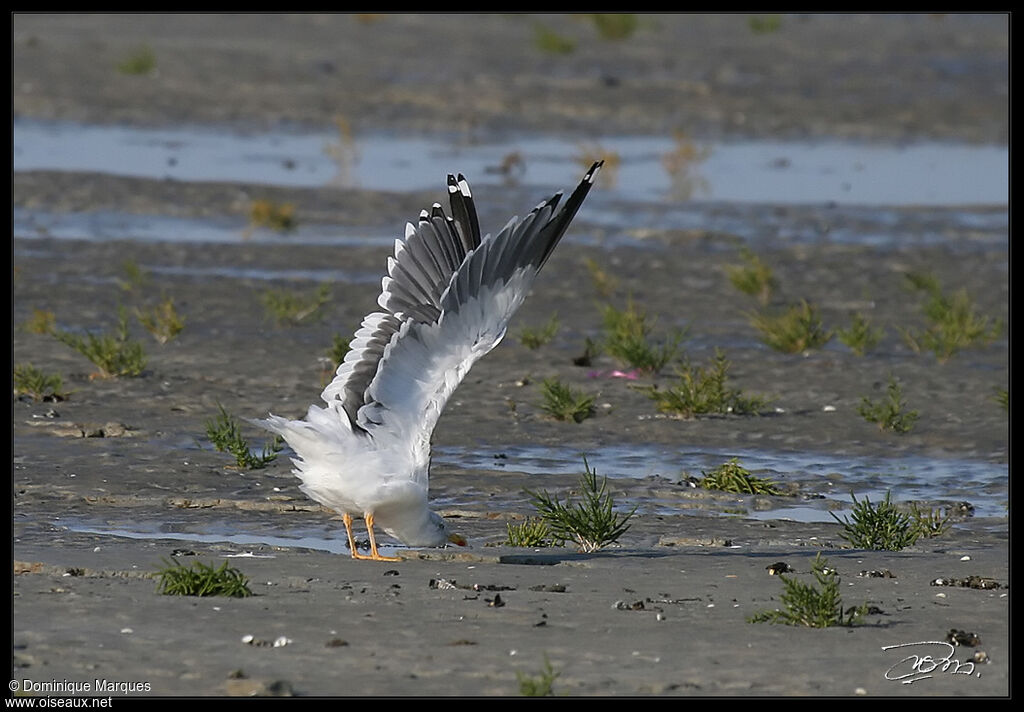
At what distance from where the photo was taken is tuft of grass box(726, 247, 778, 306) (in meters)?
15.8

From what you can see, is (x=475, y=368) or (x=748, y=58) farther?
(x=748, y=58)

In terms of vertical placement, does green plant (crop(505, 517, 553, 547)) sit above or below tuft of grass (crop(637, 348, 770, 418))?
below

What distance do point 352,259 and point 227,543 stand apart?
362 inches

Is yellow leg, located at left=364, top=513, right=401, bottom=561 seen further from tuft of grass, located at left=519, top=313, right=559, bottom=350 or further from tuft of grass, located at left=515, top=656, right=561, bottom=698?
tuft of grass, located at left=519, top=313, right=559, bottom=350

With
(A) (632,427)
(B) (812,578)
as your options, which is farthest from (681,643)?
(A) (632,427)

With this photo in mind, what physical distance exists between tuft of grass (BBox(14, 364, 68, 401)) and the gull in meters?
3.84

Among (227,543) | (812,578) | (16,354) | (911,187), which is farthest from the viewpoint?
(911,187)

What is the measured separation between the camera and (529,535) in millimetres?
8453

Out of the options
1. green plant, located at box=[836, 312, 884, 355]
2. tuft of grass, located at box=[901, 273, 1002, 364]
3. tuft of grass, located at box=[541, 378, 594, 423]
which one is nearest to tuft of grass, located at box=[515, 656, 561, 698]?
tuft of grass, located at box=[541, 378, 594, 423]

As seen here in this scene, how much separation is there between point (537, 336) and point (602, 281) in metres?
2.20

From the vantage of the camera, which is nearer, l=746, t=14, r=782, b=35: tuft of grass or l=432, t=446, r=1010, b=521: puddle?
l=432, t=446, r=1010, b=521: puddle

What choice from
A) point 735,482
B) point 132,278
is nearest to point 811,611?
point 735,482
